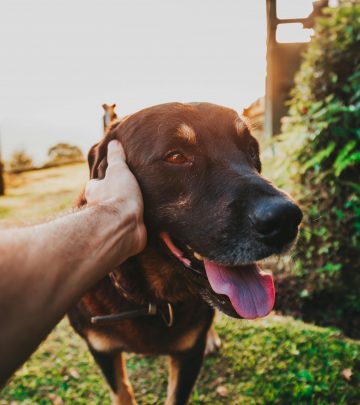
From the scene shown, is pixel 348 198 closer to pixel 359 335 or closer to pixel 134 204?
pixel 359 335

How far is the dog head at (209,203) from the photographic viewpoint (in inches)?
78.4

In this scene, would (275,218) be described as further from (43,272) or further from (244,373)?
(244,373)

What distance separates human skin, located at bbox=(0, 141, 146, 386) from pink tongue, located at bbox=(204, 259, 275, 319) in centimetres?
62

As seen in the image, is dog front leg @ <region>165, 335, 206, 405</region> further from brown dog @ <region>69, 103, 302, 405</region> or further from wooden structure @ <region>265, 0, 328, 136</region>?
wooden structure @ <region>265, 0, 328, 136</region>

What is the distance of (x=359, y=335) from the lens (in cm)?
446

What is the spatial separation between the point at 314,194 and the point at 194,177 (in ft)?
8.96

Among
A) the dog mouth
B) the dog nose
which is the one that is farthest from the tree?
the dog nose

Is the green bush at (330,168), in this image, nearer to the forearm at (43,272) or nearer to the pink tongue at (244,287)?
the pink tongue at (244,287)

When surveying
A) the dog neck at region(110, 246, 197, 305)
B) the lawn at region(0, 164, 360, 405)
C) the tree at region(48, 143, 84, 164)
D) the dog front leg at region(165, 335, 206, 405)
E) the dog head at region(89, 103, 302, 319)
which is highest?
the dog head at region(89, 103, 302, 319)

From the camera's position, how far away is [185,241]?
2238 millimetres

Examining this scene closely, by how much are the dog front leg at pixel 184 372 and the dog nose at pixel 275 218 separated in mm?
1237

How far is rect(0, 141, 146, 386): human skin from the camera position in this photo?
1020 mm

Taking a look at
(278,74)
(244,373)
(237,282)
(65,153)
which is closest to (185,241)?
(237,282)

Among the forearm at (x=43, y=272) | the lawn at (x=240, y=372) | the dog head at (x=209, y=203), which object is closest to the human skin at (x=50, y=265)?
the forearm at (x=43, y=272)
